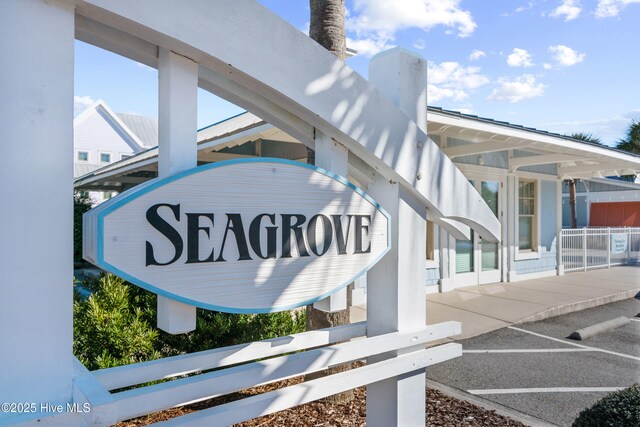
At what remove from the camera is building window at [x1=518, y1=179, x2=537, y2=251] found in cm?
1127

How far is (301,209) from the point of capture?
174cm

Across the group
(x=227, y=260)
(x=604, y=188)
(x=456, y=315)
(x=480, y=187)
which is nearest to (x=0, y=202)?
(x=227, y=260)

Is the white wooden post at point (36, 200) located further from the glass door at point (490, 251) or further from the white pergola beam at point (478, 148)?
the glass door at point (490, 251)

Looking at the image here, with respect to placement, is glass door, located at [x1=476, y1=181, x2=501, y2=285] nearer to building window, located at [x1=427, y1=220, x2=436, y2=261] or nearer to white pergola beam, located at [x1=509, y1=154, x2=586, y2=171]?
white pergola beam, located at [x1=509, y1=154, x2=586, y2=171]

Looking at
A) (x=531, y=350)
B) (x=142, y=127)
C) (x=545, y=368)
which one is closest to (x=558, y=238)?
(x=531, y=350)

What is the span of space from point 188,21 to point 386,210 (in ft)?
3.84

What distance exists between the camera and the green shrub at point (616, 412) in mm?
2330

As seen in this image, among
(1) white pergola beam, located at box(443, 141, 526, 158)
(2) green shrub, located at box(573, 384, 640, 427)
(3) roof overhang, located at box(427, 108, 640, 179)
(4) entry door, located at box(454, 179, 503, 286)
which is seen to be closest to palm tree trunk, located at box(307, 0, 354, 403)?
(2) green shrub, located at box(573, 384, 640, 427)

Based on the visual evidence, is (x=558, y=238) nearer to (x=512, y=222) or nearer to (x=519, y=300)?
(x=512, y=222)

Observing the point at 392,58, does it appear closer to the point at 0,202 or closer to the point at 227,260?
the point at 227,260

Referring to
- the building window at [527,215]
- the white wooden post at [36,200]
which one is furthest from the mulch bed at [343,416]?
the building window at [527,215]

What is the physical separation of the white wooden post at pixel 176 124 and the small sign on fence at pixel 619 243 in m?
16.4

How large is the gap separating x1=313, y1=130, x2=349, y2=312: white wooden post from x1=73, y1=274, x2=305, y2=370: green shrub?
208cm

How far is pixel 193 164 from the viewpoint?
1.56m
